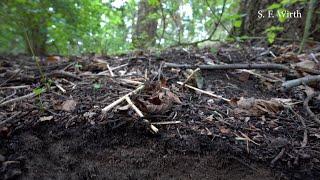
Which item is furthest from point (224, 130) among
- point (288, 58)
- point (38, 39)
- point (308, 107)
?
point (38, 39)

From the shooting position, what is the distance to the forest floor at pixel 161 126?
1.47 meters

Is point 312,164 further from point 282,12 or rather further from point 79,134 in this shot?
point 282,12

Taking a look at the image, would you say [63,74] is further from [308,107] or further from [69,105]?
[308,107]

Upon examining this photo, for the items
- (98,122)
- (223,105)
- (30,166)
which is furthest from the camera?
(223,105)

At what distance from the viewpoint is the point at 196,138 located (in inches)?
65.0

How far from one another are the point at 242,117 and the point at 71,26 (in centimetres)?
316

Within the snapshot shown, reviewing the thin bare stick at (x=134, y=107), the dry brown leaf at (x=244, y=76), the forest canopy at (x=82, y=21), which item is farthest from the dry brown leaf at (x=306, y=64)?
the thin bare stick at (x=134, y=107)

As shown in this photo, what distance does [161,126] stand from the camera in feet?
5.74

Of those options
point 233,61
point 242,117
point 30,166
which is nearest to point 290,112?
point 242,117

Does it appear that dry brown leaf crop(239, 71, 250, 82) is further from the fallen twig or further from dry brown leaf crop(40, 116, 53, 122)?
dry brown leaf crop(40, 116, 53, 122)

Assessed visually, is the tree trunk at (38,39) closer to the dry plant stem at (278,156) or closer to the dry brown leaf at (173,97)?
the dry brown leaf at (173,97)

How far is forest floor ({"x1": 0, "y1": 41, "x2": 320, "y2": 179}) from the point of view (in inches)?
57.9

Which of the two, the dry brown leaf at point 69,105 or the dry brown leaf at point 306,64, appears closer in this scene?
the dry brown leaf at point 69,105

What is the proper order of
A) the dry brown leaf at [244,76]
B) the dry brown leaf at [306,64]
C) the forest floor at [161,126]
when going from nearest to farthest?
the forest floor at [161,126] < the dry brown leaf at [244,76] < the dry brown leaf at [306,64]
